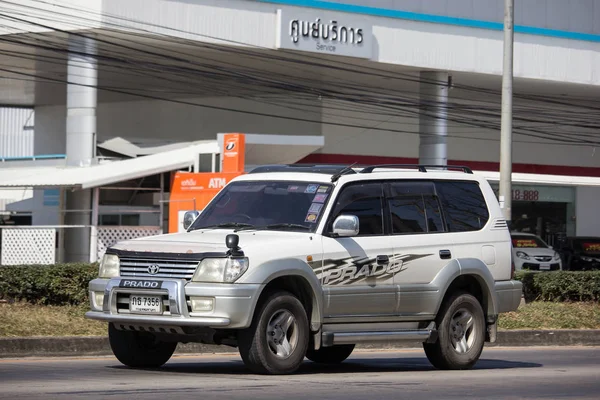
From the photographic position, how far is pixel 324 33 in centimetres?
4106

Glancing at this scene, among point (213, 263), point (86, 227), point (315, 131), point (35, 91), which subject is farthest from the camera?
point (35, 91)

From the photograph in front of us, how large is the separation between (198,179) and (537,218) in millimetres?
25975

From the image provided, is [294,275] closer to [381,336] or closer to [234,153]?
[381,336]

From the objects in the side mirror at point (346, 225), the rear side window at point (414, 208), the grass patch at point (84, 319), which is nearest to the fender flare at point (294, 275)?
the side mirror at point (346, 225)

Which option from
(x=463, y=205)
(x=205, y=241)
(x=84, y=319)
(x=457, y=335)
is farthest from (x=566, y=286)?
(x=205, y=241)

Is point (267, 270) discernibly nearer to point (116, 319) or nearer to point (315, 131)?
point (116, 319)

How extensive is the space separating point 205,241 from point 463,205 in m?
3.54

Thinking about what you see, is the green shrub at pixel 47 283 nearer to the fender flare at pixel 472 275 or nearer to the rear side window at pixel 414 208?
the rear side window at pixel 414 208

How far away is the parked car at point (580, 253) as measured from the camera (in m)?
40.4

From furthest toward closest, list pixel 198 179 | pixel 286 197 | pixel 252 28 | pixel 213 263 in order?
pixel 252 28, pixel 198 179, pixel 286 197, pixel 213 263

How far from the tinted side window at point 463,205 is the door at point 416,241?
16 centimetres

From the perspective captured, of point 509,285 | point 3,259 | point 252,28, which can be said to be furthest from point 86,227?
point 509,285

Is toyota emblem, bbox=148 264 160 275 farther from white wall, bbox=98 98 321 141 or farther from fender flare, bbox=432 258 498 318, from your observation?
white wall, bbox=98 98 321 141

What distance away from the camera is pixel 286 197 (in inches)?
→ 490
